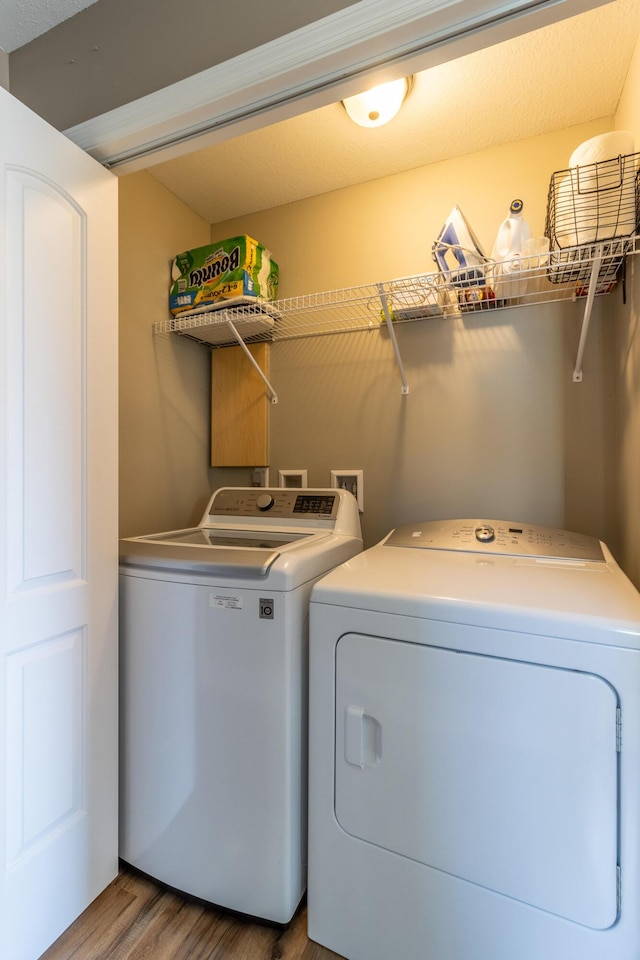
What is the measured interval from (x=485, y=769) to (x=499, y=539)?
714mm

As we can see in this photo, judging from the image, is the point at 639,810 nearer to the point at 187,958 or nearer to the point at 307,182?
the point at 187,958

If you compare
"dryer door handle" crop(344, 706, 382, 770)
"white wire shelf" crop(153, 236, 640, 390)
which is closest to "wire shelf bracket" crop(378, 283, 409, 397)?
"white wire shelf" crop(153, 236, 640, 390)

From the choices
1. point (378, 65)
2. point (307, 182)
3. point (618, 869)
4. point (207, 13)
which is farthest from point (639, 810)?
point (307, 182)

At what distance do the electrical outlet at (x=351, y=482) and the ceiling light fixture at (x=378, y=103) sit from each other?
51.6 inches

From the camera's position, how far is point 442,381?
6.07ft

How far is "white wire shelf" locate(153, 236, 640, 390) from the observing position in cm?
140

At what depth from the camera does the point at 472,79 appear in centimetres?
145

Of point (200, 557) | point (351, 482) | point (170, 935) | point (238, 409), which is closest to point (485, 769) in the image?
point (200, 557)

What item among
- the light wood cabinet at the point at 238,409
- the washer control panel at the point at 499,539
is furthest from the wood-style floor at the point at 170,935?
the light wood cabinet at the point at 238,409

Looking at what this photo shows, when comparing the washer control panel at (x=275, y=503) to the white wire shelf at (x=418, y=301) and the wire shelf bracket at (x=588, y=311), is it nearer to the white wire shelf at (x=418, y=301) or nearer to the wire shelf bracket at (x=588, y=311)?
the white wire shelf at (x=418, y=301)

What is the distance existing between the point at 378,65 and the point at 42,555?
4.42 ft

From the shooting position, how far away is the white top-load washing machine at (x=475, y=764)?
0.82 metres

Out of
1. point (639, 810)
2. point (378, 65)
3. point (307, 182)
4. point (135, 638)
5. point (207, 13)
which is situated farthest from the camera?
point (307, 182)

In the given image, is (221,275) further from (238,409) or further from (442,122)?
(442,122)
